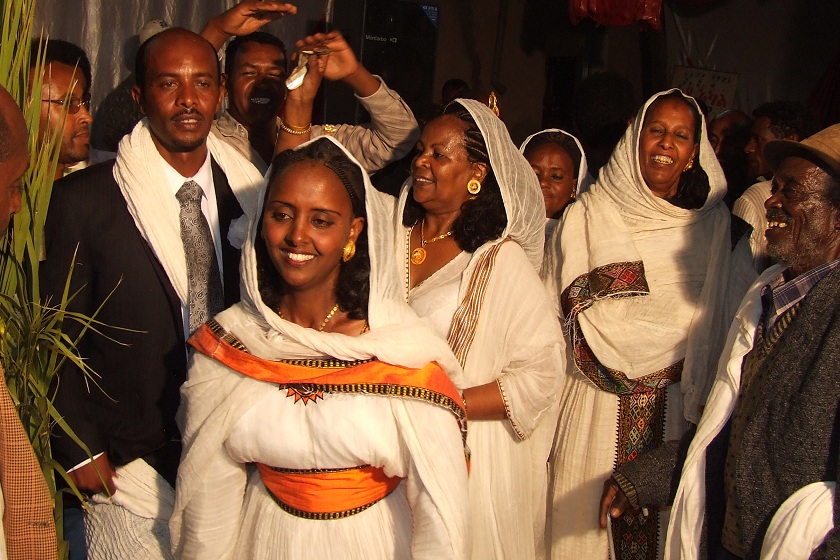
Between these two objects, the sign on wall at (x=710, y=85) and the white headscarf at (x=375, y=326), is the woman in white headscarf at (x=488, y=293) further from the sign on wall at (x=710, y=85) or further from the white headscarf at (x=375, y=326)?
the sign on wall at (x=710, y=85)

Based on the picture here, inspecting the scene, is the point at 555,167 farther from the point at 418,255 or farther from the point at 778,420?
the point at 778,420

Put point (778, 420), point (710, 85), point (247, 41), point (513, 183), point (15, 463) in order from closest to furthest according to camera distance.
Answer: point (15, 463), point (778, 420), point (513, 183), point (247, 41), point (710, 85)

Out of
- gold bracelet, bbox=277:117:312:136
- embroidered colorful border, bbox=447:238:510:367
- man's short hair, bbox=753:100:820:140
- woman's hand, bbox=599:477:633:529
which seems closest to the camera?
woman's hand, bbox=599:477:633:529

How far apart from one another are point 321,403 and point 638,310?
171 cm

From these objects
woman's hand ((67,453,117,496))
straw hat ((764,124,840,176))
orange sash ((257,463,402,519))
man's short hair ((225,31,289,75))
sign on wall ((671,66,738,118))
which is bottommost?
woman's hand ((67,453,117,496))

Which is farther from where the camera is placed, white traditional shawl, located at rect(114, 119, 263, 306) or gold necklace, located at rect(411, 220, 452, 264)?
gold necklace, located at rect(411, 220, 452, 264)

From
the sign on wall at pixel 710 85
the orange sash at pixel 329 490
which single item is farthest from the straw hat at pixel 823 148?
the sign on wall at pixel 710 85

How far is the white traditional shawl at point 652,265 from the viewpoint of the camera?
3623mm

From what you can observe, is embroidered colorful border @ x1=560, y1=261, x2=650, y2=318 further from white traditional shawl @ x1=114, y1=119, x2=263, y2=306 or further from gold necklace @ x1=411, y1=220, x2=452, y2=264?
white traditional shawl @ x1=114, y1=119, x2=263, y2=306

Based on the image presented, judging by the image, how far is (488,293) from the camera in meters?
3.08

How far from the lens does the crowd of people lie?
95.2 inches

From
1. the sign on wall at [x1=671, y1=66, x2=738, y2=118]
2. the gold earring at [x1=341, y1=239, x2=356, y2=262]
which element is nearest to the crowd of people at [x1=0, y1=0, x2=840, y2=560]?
the gold earring at [x1=341, y1=239, x2=356, y2=262]

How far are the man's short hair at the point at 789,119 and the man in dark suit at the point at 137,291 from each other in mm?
2960

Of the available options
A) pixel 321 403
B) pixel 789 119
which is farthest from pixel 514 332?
pixel 789 119
